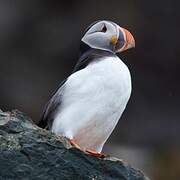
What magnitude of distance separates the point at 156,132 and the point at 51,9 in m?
1.44

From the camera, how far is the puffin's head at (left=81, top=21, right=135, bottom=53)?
164 inches

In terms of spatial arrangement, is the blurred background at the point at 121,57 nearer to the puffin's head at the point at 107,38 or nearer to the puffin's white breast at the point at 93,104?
the puffin's head at the point at 107,38

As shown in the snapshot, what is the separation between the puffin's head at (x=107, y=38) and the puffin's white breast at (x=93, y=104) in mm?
226

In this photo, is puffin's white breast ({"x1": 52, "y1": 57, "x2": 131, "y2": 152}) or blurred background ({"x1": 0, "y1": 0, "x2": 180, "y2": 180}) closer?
puffin's white breast ({"x1": 52, "y1": 57, "x2": 131, "y2": 152})

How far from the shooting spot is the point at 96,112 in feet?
12.7

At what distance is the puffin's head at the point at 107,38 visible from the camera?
4.17 meters

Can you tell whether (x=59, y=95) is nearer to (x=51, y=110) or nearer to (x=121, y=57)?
(x=51, y=110)

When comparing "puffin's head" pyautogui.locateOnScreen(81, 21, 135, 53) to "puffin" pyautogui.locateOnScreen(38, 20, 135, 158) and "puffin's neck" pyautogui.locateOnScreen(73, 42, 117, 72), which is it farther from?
"puffin" pyautogui.locateOnScreen(38, 20, 135, 158)

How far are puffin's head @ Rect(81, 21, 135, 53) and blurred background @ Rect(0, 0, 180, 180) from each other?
398cm

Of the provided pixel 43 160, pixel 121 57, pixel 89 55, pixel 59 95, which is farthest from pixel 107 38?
pixel 121 57

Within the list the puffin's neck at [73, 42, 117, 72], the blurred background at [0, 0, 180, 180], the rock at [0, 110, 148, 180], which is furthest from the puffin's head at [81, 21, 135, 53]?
the blurred background at [0, 0, 180, 180]

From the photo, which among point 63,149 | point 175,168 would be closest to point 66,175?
point 63,149

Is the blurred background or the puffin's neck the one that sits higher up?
the puffin's neck

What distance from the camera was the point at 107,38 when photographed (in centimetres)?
417
